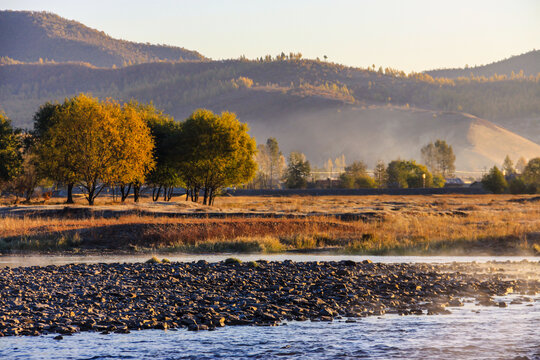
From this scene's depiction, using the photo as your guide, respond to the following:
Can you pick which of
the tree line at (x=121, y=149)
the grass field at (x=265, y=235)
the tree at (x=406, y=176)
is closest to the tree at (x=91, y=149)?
the tree line at (x=121, y=149)

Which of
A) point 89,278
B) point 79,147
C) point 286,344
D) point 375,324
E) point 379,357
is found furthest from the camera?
point 79,147

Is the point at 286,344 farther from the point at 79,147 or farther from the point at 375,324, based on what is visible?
the point at 79,147

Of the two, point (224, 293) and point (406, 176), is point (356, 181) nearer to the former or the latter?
point (406, 176)

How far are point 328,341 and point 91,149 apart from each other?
199ft

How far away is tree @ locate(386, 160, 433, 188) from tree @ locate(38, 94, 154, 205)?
118877 mm

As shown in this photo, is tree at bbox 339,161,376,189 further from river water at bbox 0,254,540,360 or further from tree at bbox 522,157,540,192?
river water at bbox 0,254,540,360

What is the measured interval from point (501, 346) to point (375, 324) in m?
3.78

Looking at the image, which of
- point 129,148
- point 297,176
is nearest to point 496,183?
point 297,176

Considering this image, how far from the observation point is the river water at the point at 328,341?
15586mm

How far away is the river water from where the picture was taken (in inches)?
614

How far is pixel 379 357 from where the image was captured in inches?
607

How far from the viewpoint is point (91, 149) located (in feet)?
240

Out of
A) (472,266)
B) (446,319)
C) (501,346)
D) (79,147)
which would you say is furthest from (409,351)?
(79,147)

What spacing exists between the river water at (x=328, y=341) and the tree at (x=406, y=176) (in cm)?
16354
